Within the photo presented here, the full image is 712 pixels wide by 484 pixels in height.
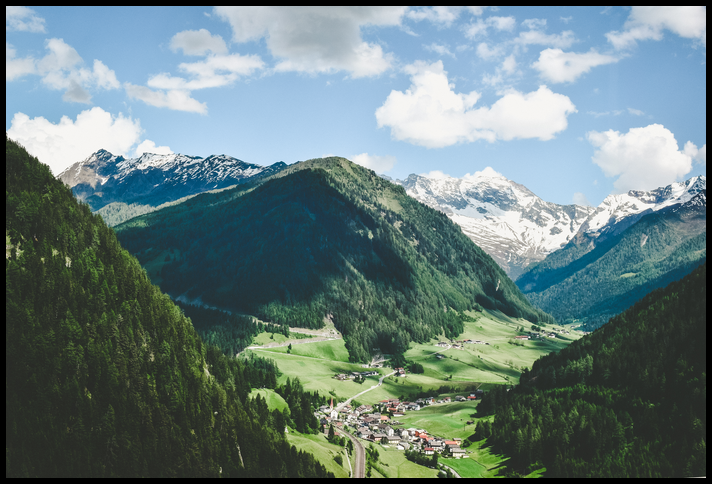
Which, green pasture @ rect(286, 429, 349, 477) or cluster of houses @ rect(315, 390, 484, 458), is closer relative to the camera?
green pasture @ rect(286, 429, 349, 477)

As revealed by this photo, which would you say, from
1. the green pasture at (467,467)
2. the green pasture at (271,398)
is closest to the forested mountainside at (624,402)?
the green pasture at (467,467)

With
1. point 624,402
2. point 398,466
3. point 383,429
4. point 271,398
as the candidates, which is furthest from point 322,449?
point 624,402

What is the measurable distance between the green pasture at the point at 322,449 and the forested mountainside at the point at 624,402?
45.2 m

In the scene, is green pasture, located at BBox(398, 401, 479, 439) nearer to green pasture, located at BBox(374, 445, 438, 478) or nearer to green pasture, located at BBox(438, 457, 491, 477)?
green pasture, located at BBox(438, 457, 491, 477)

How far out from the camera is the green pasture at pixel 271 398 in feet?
537

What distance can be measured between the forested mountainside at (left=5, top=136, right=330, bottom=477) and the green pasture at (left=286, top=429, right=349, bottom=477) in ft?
15.8

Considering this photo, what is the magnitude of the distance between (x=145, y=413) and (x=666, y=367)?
472 feet

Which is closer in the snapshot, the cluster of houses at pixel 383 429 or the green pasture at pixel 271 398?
the cluster of houses at pixel 383 429

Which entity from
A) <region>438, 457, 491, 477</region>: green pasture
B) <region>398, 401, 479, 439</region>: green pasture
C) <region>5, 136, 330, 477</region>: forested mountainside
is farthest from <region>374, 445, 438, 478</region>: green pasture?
<region>398, 401, 479, 439</region>: green pasture

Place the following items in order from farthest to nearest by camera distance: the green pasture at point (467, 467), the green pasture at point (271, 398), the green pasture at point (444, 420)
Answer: the green pasture at point (444, 420), the green pasture at point (271, 398), the green pasture at point (467, 467)

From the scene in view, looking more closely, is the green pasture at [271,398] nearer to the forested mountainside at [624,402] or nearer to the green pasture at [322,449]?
the green pasture at [322,449]

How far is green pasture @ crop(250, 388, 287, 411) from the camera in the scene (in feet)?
537

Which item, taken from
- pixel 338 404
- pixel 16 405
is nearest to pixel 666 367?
pixel 338 404

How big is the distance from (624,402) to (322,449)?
88.1 m
